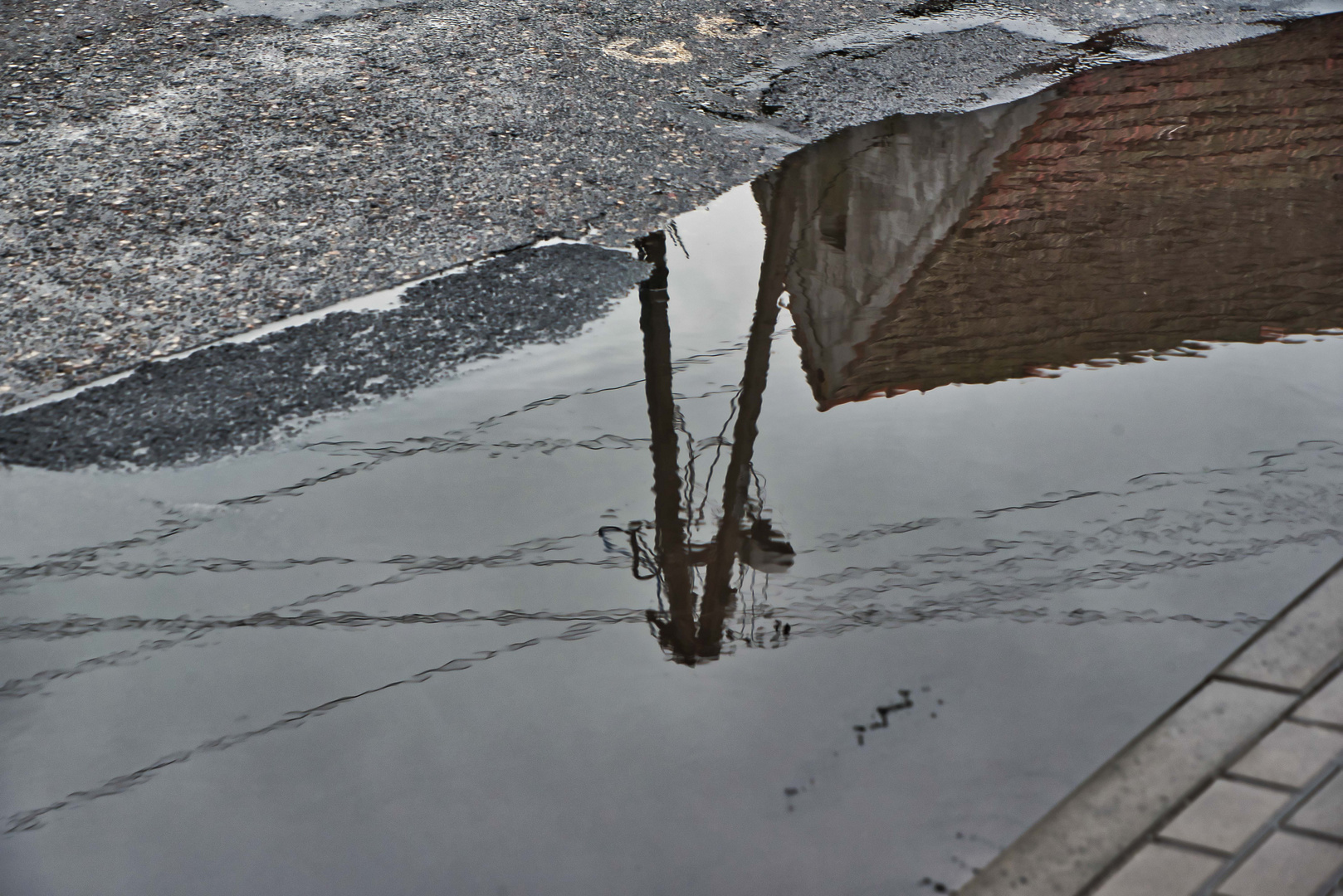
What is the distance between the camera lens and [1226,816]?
2012 mm

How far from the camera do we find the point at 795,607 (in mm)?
2672

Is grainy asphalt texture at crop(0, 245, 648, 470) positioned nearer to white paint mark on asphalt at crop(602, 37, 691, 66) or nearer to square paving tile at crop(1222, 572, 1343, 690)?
white paint mark on asphalt at crop(602, 37, 691, 66)

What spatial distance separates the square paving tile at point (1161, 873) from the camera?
1.87m

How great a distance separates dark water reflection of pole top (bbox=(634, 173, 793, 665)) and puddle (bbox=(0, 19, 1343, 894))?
0.06 ft

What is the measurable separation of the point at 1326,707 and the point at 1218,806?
0.47m

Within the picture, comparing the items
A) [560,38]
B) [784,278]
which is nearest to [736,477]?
[784,278]

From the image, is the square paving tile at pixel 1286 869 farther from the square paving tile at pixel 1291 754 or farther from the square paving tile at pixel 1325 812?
the square paving tile at pixel 1291 754

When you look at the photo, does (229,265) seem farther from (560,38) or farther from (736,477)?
(560,38)

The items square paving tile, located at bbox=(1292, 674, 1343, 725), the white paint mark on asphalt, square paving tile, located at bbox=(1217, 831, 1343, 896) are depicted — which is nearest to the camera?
square paving tile, located at bbox=(1217, 831, 1343, 896)

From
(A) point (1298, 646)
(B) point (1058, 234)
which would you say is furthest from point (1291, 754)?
(B) point (1058, 234)

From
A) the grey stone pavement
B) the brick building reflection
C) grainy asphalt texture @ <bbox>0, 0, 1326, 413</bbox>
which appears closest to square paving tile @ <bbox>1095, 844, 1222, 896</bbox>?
the grey stone pavement

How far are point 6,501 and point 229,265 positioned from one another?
1326mm

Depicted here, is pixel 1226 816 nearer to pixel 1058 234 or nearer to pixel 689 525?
pixel 689 525

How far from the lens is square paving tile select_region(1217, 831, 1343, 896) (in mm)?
1855
